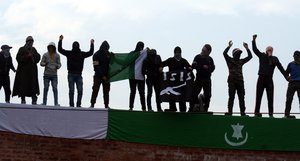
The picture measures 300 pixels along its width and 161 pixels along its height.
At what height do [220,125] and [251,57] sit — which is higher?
[251,57]

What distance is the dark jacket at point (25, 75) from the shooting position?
13.4 meters

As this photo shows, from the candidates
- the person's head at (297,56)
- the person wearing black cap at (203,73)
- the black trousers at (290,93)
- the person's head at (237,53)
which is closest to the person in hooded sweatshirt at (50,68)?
the person wearing black cap at (203,73)

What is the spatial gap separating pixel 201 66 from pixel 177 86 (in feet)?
2.31

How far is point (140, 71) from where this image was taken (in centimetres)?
1386

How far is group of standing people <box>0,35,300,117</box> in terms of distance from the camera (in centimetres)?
1352

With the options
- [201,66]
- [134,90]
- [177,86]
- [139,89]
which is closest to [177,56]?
[201,66]

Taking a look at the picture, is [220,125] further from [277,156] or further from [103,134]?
[103,134]

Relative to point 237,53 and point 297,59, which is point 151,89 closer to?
point 237,53

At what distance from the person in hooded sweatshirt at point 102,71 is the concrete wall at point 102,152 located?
108 cm

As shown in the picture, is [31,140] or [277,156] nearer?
[31,140]

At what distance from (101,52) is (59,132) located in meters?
2.09

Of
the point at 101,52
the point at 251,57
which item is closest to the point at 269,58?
the point at 251,57

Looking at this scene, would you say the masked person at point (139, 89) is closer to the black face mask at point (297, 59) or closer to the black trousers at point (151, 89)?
the black trousers at point (151, 89)

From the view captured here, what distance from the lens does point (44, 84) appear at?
1362 centimetres
